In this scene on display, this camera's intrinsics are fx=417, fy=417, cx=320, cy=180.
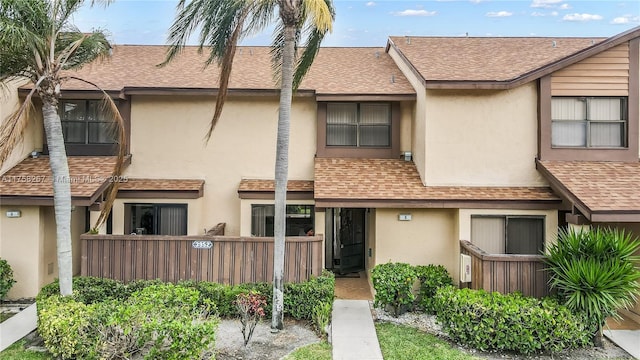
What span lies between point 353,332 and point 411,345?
1.24m

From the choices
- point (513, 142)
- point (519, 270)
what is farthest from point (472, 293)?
point (513, 142)

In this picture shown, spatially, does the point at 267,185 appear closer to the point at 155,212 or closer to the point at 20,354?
the point at 155,212

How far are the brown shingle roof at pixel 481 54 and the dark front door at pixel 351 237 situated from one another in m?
5.16

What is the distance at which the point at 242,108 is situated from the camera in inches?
509

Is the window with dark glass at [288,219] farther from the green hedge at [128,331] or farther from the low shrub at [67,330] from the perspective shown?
the low shrub at [67,330]

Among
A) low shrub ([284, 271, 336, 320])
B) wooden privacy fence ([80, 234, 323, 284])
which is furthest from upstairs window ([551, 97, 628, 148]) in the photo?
low shrub ([284, 271, 336, 320])

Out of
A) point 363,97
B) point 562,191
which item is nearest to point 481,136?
point 562,191

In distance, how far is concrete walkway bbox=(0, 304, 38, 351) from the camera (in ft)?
26.9

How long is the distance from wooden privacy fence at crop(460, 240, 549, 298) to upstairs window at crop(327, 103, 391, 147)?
5383 mm

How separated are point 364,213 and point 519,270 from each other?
19.8 feet

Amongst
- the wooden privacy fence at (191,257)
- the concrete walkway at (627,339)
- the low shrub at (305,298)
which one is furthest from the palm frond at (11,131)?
A: the concrete walkway at (627,339)

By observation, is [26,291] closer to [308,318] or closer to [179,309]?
[179,309]

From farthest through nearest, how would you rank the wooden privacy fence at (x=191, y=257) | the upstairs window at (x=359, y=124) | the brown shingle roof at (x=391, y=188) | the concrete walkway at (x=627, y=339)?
the upstairs window at (x=359, y=124) → the brown shingle roof at (x=391, y=188) → the wooden privacy fence at (x=191, y=257) → the concrete walkway at (x=627, y=339)

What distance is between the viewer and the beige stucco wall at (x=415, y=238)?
11.0 metres
